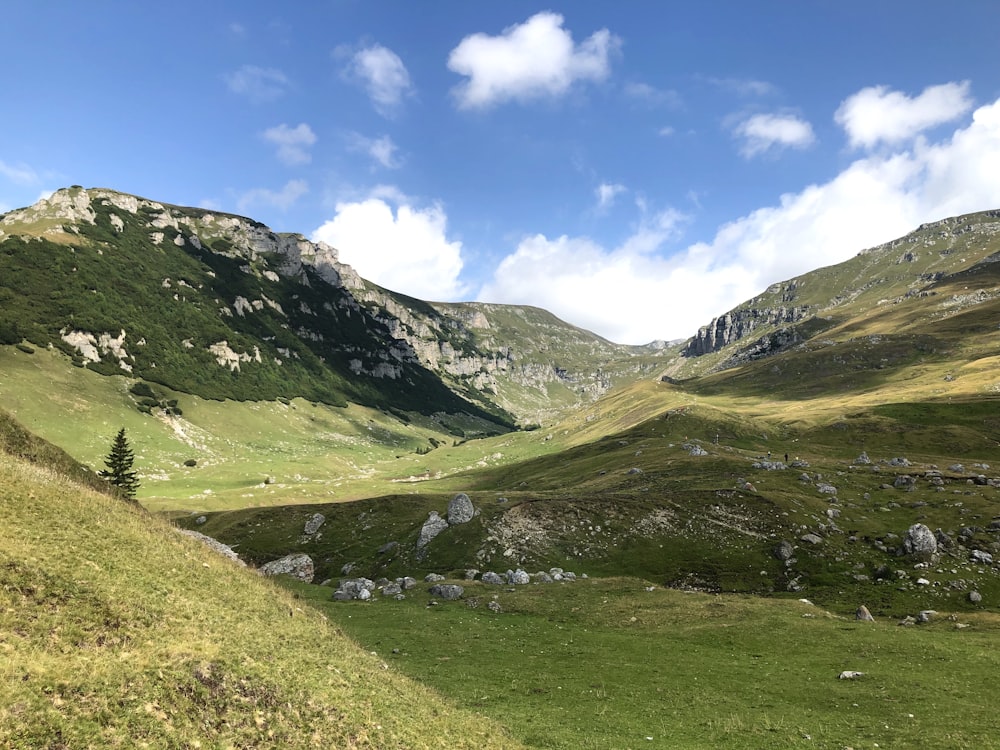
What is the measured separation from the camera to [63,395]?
186m

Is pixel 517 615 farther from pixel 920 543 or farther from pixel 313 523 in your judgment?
pixel 313 523

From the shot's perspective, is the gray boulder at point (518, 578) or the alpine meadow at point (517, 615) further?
the gray boulder at point (518, 578)

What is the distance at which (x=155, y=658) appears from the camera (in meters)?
18.3

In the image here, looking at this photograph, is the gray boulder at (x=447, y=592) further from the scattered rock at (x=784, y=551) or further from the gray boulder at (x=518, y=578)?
the scattered rock at (x=784, y=551)

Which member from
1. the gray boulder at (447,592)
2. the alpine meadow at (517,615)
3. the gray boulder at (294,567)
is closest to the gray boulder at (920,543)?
the alpine meadow at (517,615)

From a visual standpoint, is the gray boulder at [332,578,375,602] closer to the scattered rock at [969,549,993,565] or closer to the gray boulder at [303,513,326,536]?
the gray boulder at [303,513,326,536]

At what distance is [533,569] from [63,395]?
211 meters

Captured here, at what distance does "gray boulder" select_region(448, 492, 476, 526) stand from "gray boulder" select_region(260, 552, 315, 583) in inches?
888

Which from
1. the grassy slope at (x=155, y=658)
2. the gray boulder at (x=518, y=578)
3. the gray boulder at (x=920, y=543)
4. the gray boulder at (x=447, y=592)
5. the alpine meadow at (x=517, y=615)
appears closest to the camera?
the grassy slope at (x=155, y=658)

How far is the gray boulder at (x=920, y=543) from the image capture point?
58000mm

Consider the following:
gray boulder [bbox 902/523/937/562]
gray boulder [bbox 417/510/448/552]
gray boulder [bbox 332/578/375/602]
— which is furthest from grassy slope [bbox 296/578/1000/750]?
gray boulder [bbox 417/510/448/552]

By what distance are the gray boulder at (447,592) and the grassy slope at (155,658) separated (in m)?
25.5

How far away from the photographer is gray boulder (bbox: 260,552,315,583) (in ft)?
229

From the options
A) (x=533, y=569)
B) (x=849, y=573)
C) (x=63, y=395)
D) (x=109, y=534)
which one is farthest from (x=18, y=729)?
(x=63, y=395)
